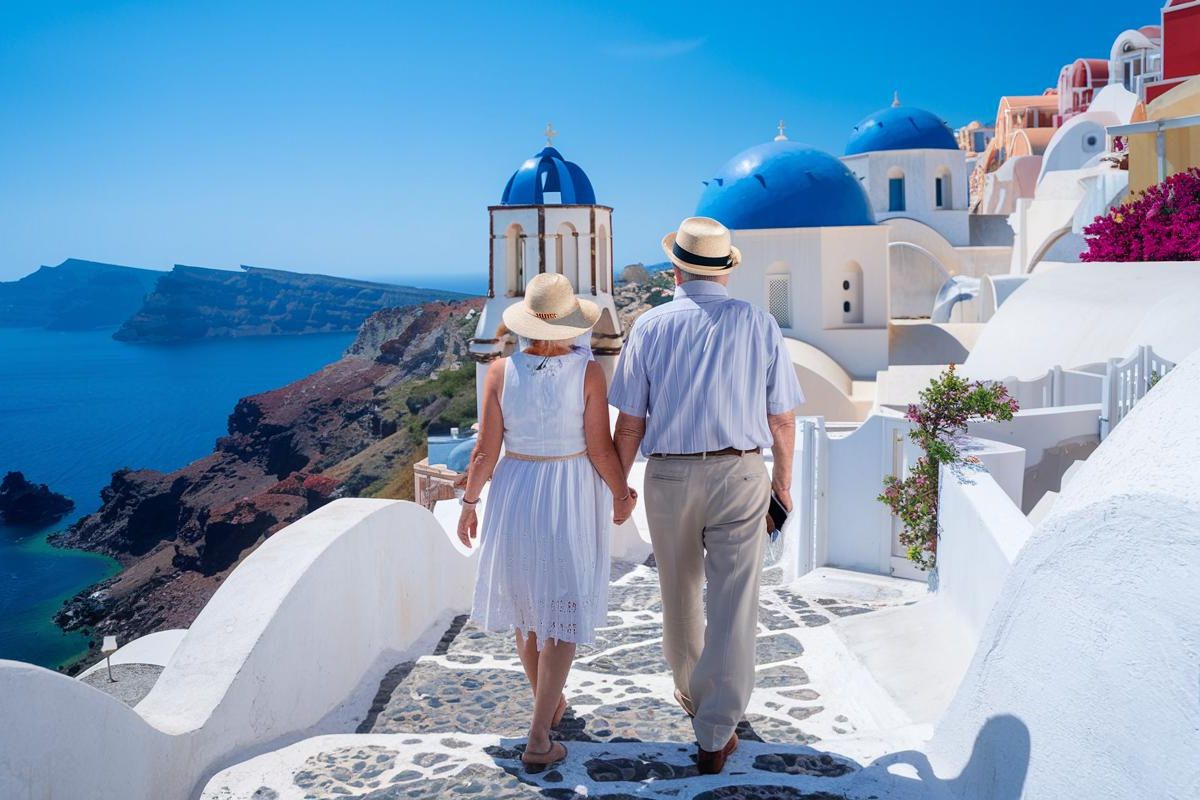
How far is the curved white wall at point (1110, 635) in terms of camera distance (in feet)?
6.05

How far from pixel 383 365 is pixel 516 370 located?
58.6m

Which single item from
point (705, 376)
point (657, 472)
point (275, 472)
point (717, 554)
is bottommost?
point (275, 472)

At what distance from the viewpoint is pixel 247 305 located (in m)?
77.1

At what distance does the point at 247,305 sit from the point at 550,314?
77.8 metres

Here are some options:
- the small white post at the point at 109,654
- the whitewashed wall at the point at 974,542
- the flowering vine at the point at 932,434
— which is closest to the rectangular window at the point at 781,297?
the small white post at the point at 109,654

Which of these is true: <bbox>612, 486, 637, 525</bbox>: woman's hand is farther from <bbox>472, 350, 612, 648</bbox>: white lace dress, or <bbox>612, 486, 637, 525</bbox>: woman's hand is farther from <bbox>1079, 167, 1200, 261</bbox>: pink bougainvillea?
<bbox>1079, 167, 1200, 261</bbox>: pink bougainvillea

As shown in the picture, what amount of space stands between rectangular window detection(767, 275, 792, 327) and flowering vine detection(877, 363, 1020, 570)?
37.5 ft

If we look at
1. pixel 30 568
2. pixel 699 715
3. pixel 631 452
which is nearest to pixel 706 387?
pixel 631 452

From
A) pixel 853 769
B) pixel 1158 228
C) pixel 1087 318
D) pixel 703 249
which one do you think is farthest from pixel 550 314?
pixel 1158 228

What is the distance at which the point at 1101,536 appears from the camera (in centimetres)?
215

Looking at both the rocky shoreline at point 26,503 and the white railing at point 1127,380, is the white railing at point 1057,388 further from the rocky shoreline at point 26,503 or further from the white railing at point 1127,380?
the rocky shoreline at point 26,503

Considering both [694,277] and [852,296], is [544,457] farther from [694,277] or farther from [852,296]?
[852,296]

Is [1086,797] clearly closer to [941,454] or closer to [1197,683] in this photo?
[1197,683]

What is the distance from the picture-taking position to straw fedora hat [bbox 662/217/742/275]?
3336 millimetres
